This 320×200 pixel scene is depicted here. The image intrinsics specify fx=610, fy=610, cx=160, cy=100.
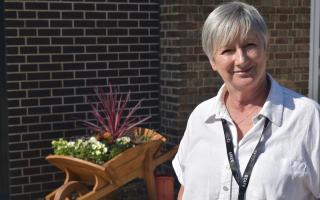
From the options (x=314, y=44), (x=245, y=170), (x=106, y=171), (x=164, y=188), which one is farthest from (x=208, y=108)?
(x=314, y=44)

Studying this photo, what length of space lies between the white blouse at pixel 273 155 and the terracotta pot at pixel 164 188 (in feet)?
10.3

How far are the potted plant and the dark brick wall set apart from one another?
803 millimetres

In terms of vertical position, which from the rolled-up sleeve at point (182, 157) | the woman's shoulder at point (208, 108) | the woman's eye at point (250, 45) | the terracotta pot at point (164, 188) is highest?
the woman's eye at point (250, 45)

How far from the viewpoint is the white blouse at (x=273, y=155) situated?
7.66 ft

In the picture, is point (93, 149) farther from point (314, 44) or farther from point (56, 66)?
point (314, 44)

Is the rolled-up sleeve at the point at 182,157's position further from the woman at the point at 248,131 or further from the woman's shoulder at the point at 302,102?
the woman's shoulder at the point at 302,102

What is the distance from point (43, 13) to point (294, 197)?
13.6 feet

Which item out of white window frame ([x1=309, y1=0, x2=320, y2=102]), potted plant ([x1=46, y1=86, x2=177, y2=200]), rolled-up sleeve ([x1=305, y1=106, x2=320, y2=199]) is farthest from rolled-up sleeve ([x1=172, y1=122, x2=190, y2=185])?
white window frame ([x1=309, y1=0, x2=320, y2=102])

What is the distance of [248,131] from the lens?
2455 mm

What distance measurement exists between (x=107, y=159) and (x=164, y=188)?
0.98 meters

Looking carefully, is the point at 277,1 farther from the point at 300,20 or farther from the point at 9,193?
the point at 9,193

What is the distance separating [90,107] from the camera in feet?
20.5

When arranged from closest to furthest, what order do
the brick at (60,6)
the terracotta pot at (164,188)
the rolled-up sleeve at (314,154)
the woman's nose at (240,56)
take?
1. the rolled-up sleeve at (314,154)
2. the woman's nose at (240,56)
3. the terracotta pot at (164,188)
4. the brick at (60,6)

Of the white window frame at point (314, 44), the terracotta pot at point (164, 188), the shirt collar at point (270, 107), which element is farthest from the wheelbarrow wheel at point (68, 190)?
the white window frame at point (314, 44)
